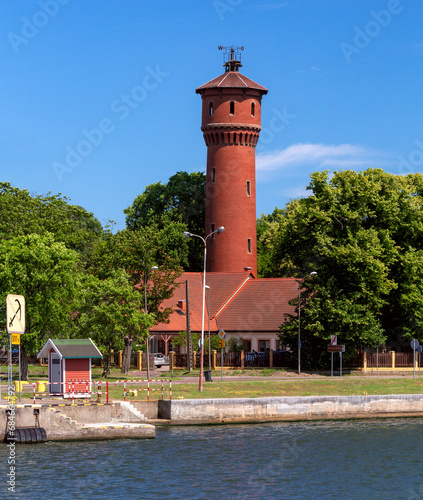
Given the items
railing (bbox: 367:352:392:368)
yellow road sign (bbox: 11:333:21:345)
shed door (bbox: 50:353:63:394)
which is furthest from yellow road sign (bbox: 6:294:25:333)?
railing (bbox: 367:352:392:368)

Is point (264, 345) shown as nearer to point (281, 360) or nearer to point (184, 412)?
point (281, 360)

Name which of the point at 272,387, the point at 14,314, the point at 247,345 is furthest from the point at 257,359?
the point at 14,314

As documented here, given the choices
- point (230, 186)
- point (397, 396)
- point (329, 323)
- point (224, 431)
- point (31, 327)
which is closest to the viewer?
point (224, 431)

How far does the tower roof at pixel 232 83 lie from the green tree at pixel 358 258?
2142 cm

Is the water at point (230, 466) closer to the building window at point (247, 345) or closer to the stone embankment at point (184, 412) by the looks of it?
the stone embankment at point (184, 412)

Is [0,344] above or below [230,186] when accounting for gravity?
below

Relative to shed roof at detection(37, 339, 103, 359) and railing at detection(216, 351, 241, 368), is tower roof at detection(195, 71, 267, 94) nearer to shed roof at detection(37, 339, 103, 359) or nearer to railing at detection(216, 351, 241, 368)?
railing at detection(216, 351, 241, 368)

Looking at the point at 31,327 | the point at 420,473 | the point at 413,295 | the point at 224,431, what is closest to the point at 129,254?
the point at 31,327

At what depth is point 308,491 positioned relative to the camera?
32.6m

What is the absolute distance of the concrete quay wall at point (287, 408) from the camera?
45.8 m

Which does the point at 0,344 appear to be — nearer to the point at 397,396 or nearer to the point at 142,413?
the point at 142,413

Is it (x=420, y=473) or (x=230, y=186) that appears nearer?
(x=420, y=473)

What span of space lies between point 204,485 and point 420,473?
877cm

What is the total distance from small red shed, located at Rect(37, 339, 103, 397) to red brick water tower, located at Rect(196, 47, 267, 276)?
43.0 m
